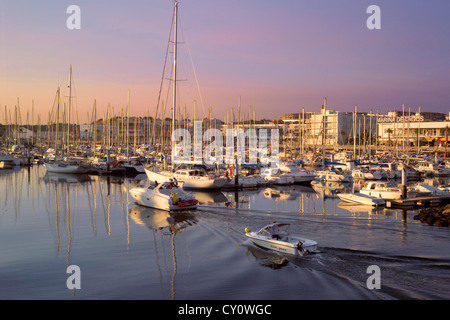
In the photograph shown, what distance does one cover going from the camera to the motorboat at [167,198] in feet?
108

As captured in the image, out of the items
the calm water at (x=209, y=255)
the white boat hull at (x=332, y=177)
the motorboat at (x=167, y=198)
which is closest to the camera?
the calm water at (x=209, y=255)

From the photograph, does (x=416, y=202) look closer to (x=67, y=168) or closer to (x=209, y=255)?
(x=209, y=255)

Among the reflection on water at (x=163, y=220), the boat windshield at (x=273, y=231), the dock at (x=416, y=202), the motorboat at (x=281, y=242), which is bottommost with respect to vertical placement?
the reflection on water at (x=163, y=220)

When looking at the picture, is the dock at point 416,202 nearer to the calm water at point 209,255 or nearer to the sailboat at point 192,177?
the calm water at point 209,255

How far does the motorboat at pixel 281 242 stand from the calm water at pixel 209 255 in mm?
398

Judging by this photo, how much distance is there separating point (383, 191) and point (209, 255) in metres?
23.5

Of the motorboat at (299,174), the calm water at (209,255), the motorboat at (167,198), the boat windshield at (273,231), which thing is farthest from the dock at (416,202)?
the motorboat at (299,174)

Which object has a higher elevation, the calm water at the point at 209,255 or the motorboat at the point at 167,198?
the motorboat at the point at 167,198

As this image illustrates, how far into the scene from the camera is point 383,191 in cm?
3978

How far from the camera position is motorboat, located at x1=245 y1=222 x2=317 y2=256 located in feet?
68.2

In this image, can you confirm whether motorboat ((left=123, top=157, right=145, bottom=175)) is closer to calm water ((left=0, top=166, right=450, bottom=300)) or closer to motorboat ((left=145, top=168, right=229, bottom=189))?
motorboat ((left=145, top=168, right=229, bottom=189))
